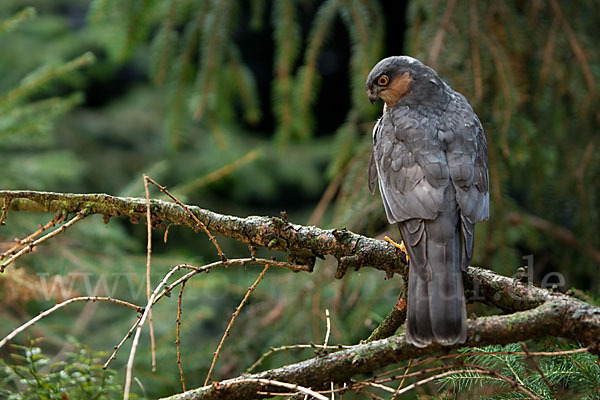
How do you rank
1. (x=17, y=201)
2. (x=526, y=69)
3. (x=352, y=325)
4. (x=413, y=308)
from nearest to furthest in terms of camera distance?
(x=413, y=308) → (x=17, y=201) → (x=352, y=325) → (x=526, y=69)

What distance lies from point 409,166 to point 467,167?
216 millimetres

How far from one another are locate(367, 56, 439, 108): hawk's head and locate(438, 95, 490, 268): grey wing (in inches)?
9.6

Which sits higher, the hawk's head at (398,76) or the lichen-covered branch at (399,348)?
the hawk's head at (398,76)

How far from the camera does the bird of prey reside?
1.69 m

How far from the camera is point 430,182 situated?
2.23 m

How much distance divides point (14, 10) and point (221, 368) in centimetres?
469

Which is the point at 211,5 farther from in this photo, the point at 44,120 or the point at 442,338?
the point at 442,338

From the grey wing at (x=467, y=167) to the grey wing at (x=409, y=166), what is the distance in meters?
0.05

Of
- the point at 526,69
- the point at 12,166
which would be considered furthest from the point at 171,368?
the point at 526,69

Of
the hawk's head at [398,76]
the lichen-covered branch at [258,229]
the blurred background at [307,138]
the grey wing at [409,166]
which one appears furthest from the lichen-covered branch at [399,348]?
the hawk's head at [398,76]

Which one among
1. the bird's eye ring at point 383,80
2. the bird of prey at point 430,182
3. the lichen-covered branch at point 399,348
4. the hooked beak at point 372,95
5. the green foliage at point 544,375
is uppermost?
the bird's eye ring at point 383,80

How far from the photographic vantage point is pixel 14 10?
6.22 metres

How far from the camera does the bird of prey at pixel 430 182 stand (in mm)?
1689

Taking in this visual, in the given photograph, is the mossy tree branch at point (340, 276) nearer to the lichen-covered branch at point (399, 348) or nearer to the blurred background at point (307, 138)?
the lichen-covered branch at point (399, 348)
